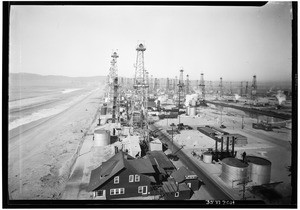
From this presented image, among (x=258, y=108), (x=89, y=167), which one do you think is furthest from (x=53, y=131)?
(x=258, y=108)

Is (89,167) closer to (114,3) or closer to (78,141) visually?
(78,141)

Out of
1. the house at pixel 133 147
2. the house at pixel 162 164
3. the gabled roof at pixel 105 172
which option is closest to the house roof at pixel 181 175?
the house at pixel 162 164

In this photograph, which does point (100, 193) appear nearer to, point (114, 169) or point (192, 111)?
point (114, 169)

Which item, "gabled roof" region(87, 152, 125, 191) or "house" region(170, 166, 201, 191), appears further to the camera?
"house" region(170, 166, 201, 191)

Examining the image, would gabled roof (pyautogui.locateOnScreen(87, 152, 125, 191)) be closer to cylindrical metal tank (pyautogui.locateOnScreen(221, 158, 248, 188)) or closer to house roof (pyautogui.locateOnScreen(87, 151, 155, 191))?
house roof (pyautogui.locateOnScreen(87, 151, 155, 191))

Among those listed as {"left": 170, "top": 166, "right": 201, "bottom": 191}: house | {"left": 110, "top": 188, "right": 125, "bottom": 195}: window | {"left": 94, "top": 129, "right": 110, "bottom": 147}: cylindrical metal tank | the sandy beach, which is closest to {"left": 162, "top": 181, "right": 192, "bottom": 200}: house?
{"left": 170, "top": 166, "right": 201, "bottom": 191}: house

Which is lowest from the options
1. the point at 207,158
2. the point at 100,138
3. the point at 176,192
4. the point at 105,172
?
the point at 176,192

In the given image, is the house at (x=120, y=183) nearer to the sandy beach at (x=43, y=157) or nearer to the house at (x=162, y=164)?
the house at (x=162, y=164)

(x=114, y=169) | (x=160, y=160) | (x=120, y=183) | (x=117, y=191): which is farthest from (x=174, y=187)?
(x=160, y=160)
